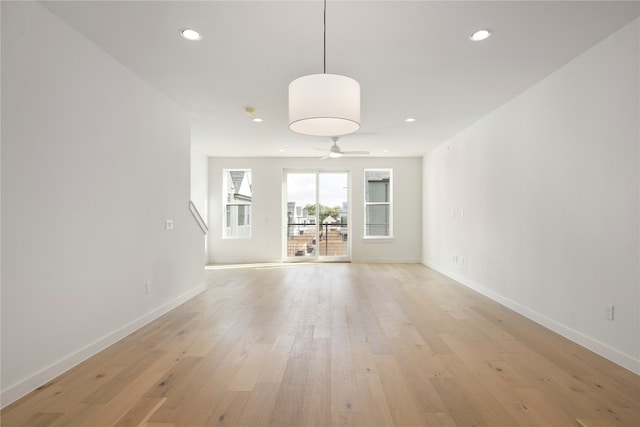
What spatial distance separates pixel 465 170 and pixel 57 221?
5.36m

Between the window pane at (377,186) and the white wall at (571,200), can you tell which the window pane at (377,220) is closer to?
the window pane at (377,186)

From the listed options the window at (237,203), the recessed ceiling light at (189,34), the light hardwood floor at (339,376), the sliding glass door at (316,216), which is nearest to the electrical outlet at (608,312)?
the light hardwood floor at (339,376)

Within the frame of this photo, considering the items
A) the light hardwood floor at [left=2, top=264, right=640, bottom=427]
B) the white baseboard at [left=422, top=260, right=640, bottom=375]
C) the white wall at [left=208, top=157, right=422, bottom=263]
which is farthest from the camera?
the white wall at [left=208, top=157, right=422, bottom=263]

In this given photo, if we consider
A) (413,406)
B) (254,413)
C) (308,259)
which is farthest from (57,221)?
(308,259)

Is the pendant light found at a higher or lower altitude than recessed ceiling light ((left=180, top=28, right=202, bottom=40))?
lower

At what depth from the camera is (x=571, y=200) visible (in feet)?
10.2

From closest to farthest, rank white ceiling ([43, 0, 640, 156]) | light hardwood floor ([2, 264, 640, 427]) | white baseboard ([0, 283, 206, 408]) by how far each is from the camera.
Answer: light hardwood floor ([2, 264, 640, 427])
white baseboard ([0, 283, 206, 408])
white ceiling ([43, 0, 640, 156])

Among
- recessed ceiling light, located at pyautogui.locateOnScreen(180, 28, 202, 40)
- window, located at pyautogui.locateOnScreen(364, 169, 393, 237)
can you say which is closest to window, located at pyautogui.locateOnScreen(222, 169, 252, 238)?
window, located at pyautogui.locateOnScreen(364, 169, 393, 237)

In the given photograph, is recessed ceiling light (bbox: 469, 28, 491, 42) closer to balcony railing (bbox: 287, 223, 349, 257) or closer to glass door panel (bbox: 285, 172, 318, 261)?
glass door panel (bbox: 285, 172, 318, 261)

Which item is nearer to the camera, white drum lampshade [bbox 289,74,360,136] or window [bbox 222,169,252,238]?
white drum lampshade [bbox 289,74,360,136]

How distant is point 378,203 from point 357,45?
5.73 metres

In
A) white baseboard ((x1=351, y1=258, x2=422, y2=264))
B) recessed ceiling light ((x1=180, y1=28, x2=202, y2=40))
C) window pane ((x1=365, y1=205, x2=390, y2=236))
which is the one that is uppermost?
recessed ceiling light ((x1=180, y1=28, x2=202, y2=40))

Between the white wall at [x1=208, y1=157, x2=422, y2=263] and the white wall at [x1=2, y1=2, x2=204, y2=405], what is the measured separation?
4183 mm

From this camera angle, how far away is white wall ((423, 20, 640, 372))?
101 inches
